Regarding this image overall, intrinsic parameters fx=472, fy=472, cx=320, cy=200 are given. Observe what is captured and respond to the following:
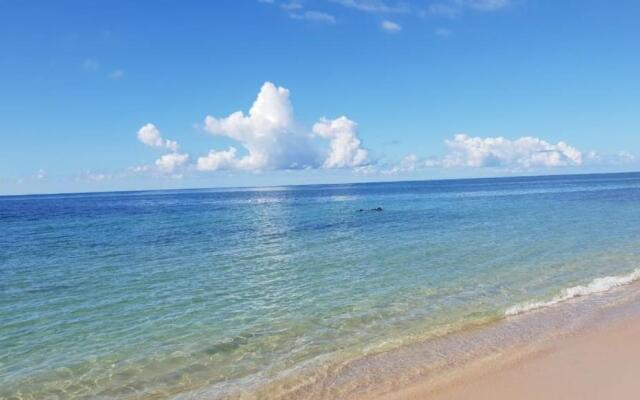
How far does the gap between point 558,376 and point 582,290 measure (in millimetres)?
8147

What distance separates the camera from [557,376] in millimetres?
9180

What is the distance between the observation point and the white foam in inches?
563

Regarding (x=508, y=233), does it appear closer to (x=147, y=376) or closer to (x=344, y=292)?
(x=344, y=292)

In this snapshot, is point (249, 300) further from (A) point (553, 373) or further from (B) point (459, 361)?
(A) point (553, 373)

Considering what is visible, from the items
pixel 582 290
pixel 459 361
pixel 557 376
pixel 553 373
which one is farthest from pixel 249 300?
pixel 582 290

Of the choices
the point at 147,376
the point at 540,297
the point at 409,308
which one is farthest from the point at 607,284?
the point at 147,376

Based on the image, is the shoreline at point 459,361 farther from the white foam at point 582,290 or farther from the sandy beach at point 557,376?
the white foam at point 582,290

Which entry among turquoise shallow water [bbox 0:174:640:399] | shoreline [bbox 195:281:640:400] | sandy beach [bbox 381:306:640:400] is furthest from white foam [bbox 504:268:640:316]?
sandy beach [bbox 381:306:640:400]

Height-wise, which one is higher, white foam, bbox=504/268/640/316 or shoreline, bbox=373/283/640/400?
shoreline, bbox=373/283/640/400

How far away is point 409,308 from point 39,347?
1024 centimetres

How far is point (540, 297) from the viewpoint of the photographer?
15602 mm

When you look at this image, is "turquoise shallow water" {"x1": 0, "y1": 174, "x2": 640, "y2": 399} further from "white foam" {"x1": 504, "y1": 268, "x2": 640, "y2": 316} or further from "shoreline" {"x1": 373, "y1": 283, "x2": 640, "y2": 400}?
"shoreline" {"x1": 373, "y1": 283, "x2": 640, "y2": 400}

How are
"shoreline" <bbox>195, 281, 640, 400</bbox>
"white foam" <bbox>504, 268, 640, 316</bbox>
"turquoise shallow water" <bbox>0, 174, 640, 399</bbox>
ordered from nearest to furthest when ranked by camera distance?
"shoreline" <bbox>195, 281, 640, 400</bbox> < "turquoise shallow water" <bbox>0, 174, 640, 399</bbox> < "white foam" <bbox>504, 268, 640, 316</bbox>

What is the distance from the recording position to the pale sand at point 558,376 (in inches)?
332
